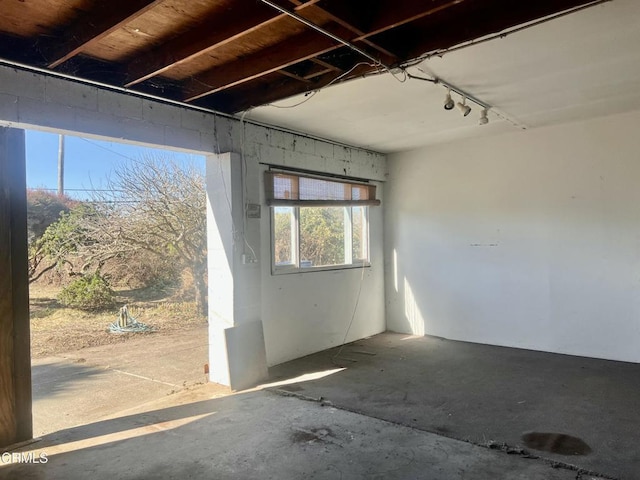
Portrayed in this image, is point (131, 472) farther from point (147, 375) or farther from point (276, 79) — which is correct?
point (276, 79)

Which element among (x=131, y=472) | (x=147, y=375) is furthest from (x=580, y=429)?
(x=147, y=375)

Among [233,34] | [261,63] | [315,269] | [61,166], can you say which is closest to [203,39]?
[233,34]

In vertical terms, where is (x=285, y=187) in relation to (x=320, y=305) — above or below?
above

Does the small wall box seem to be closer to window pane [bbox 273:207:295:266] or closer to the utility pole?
window pane [bbox 273:207:295:266]

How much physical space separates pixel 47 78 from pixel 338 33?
217 cm

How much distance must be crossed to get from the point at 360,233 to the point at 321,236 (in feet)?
2.90

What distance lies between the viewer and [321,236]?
583 cm

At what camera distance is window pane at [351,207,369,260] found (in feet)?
20.9

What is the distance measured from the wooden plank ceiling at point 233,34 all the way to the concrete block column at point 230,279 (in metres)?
1.03

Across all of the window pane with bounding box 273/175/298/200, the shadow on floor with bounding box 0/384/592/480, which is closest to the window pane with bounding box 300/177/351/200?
the window pane with bounding box 273/175/298/200

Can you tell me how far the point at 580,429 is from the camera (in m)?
3.11

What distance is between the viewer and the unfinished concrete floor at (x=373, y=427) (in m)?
2.61

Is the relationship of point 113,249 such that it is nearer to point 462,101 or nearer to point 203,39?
point 203,39

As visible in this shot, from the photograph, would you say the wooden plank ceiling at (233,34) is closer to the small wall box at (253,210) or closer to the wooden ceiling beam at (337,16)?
the wooden ceiling beam at (337,16)
